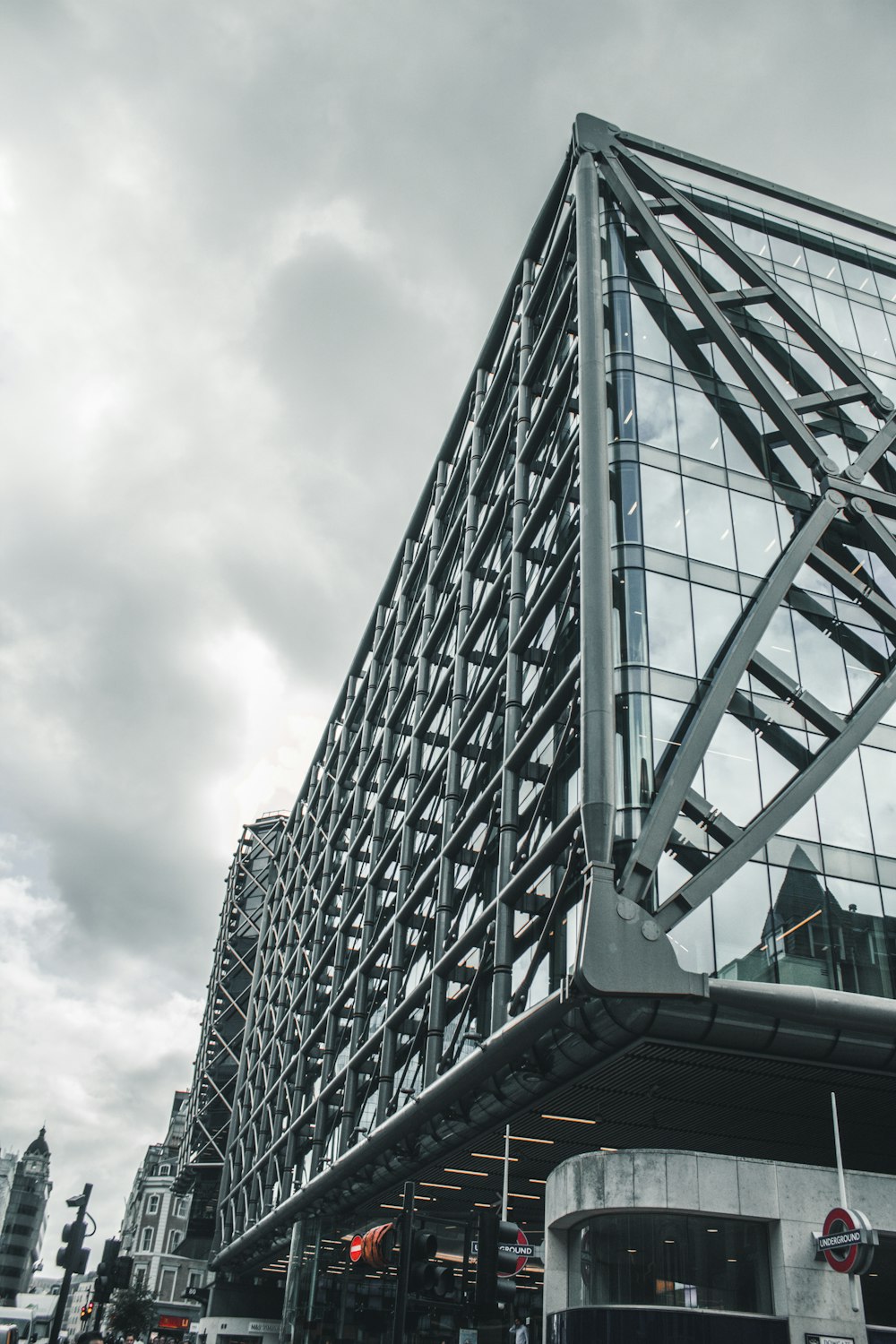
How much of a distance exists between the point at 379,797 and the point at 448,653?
10362mm

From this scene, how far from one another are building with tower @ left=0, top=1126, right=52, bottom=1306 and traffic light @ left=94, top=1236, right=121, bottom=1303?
176826 mm

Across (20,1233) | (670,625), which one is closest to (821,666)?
(670,625)

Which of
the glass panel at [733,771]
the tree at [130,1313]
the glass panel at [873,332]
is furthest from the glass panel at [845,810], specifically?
the tree at [130,1313]

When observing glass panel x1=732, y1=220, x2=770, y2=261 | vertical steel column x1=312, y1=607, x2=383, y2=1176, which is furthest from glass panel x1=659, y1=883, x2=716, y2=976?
vertical steel column x1=312, y1=607, x2=383, y2=1176

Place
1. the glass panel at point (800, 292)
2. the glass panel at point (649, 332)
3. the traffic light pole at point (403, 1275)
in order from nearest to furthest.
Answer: the traffic light pole at point (403, 1275) < the glass panel at point (649, 332) < the glass panel at point (800, 292)

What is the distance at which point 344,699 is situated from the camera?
7625 cm

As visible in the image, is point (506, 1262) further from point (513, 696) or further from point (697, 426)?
point (697, 426)

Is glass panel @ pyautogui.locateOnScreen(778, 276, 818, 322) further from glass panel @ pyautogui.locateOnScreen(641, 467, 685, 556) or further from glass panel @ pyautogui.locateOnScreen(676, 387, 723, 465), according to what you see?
glass panel @ pyautogui.locateOnScreen(641, 467, 685, 556)

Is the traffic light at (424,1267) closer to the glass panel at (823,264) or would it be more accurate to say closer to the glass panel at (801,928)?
the glass panel at (801,928)

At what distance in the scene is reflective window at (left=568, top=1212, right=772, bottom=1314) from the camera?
21281mm

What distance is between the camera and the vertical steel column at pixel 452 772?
3550 cm

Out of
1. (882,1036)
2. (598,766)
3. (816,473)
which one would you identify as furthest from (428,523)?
(882,1036)

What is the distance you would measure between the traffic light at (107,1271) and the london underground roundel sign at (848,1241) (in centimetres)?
1709

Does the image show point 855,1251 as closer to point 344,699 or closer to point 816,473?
point 816,473
